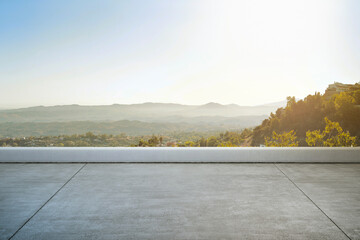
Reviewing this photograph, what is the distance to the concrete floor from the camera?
176 centimetres

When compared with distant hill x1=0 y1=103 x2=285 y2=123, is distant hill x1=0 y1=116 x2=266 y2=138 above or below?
below

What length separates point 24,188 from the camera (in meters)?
2.55

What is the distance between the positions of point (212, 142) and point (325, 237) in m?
3.48

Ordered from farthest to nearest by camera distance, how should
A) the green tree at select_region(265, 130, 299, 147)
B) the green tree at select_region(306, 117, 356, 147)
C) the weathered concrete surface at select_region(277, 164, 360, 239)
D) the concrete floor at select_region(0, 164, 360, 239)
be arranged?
1. the green tree at select_region(265, 130, 299, 147)
2. the green tree at select_region(306, 117, 356, 147)
3. the weathered concrete surface at select_region(277, 164, 360, 239)
4. the concrete floor at select_region(0, 164, 360, 239)

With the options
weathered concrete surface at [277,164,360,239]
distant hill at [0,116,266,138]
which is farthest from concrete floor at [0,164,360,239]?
distant hill at [0,116,266,138]

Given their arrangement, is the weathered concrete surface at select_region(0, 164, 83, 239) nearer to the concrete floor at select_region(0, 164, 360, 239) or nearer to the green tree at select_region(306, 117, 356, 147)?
the concrete floor at select_region(0, 164, 360, 239)

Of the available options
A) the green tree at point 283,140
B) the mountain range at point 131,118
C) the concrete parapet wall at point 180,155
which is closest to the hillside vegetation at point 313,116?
the green tree at point 283,140

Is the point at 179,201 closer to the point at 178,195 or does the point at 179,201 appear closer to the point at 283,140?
the point at 178,195

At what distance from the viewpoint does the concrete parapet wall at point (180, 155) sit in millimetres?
3438

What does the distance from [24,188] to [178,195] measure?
4.49ft

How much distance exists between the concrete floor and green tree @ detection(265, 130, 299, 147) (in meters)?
1.70

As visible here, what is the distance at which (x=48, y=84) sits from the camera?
6.59m

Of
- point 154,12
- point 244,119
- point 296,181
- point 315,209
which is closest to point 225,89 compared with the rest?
point 244,119

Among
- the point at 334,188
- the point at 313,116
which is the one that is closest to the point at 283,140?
the point at 313,116
